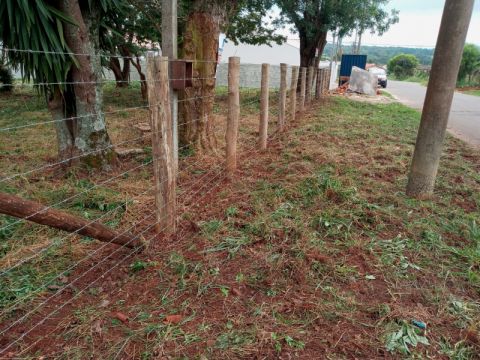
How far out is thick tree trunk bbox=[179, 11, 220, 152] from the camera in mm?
5031

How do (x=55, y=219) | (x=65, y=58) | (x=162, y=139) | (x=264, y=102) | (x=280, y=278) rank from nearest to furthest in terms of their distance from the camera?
(x=55, y=219) < (x=280, y=278) < (x=162, y=139) < (x=65, y=58) < (x=264, y=102)

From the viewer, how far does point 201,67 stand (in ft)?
16.9

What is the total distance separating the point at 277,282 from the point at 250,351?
2.15 feet

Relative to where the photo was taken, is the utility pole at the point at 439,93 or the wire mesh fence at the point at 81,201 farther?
the utility pole at the point at 439,93

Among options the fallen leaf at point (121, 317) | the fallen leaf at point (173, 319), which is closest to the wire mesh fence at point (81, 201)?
the fallen leaf at point (121, 317)

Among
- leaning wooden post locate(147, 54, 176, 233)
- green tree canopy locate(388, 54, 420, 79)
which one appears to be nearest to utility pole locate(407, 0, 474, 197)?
leaning wooden post locate(147, 54, 176, 233)

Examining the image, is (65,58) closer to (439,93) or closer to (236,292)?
(236,292)

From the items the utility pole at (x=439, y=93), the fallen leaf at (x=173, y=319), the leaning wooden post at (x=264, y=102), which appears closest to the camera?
the fallen leaf at (x=173, y=319)

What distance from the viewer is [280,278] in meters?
2.56

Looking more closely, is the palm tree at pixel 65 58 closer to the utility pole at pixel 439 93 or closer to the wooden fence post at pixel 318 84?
the utility pole at pixel 439 93

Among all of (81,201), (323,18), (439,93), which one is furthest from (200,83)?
(323,18)

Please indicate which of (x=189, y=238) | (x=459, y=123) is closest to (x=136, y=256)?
(x=189, y=238)

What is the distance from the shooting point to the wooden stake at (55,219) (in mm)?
1784

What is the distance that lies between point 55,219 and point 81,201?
1.78 m
